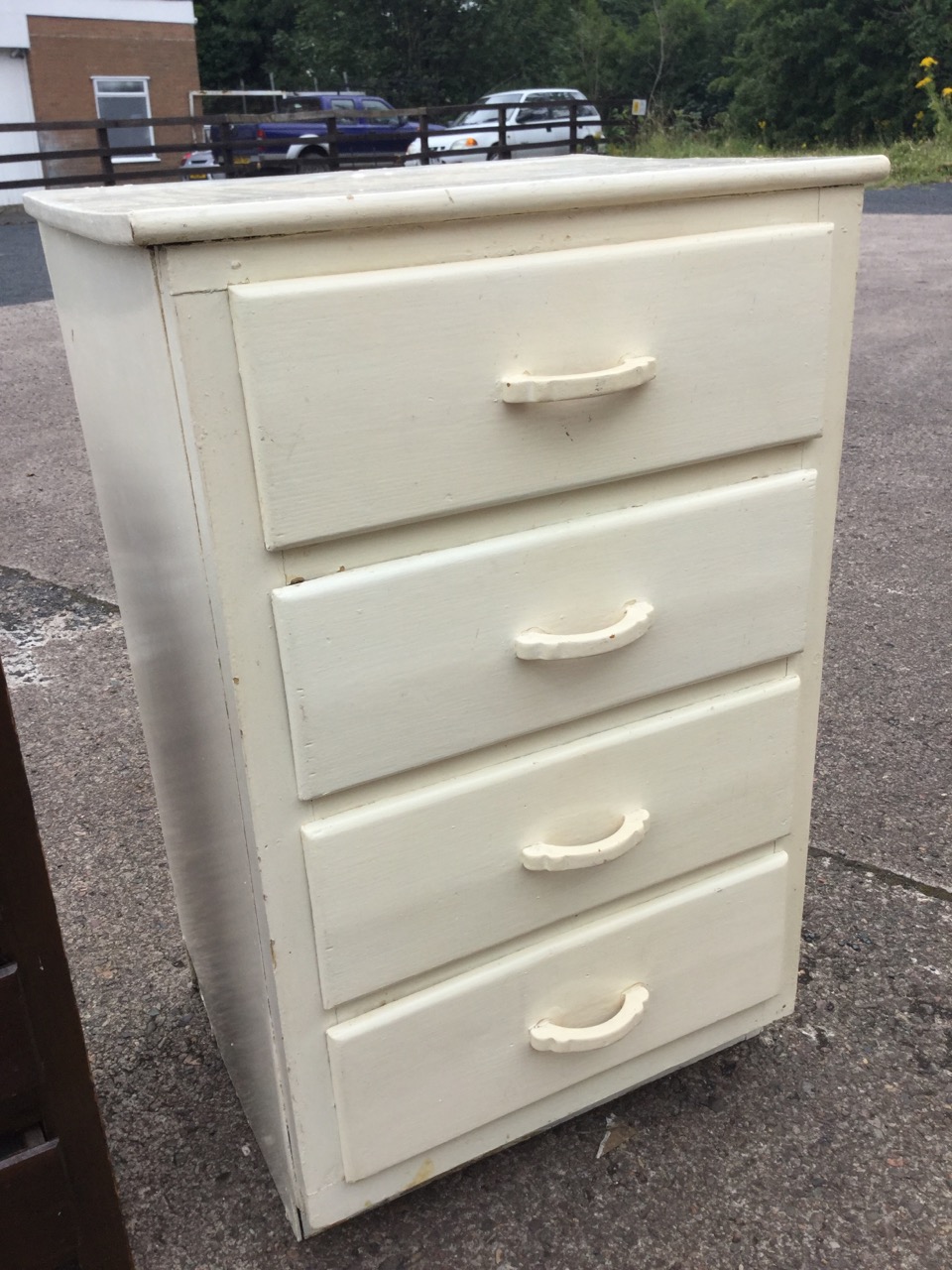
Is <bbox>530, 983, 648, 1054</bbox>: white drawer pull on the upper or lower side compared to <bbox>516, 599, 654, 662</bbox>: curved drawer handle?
lower

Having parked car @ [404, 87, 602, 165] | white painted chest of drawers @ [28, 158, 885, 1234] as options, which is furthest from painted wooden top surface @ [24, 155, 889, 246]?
parked car @ [404, 87, 602, 165]

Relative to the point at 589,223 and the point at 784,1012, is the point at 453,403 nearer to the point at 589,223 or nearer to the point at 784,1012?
the point at 589,223

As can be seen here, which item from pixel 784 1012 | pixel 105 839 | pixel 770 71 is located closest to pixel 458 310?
pixel 784 1012

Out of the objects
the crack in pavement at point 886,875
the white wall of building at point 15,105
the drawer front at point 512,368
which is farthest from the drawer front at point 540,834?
the white wall of building at point 15,105

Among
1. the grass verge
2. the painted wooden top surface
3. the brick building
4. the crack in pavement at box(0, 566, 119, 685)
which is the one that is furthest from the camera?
the brick building

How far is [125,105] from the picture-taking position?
19969 millimetres

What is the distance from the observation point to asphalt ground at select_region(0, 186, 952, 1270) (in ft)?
4.11

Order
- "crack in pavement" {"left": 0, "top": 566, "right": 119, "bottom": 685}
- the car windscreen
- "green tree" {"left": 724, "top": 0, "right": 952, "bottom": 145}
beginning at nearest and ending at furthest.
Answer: "crack in pavement" {"left": 0, "top": 566, "right": 119, "bottom": 685}
the car windscreen
"green tree" {"left": 724, "top": 0, "right": 952, "bottom": 145}

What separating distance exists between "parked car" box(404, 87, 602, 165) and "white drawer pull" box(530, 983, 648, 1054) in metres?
12.1

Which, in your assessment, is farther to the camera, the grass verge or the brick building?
the brick building

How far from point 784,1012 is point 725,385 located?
823 millimetres

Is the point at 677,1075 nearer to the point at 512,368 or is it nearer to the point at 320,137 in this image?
the point at 512,368

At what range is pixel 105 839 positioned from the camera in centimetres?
199

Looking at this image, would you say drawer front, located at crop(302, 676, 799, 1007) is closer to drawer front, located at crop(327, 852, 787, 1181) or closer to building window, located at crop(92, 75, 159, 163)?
drawer front, located at crop(327, 852, 787, 1181)
